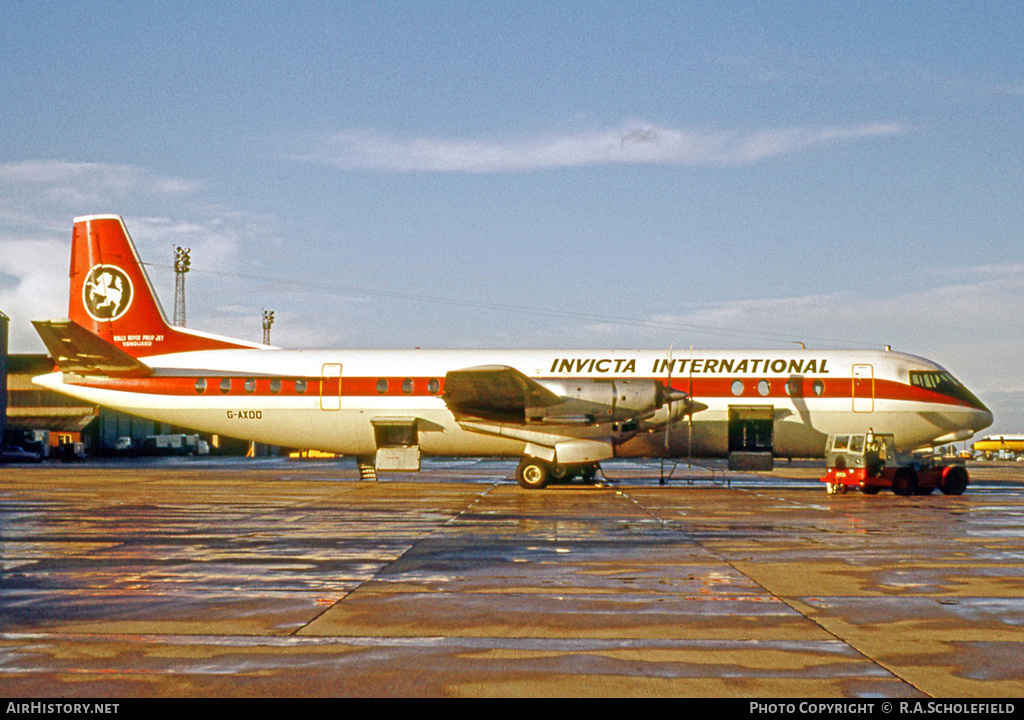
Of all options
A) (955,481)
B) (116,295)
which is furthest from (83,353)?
(955,481)

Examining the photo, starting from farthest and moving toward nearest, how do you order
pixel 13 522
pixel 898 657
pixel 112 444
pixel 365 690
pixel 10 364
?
1. pixel 112 444
2. pixel 10 364
3. pixel 13 522
4. pixel 898 657
5. pixel 365 690

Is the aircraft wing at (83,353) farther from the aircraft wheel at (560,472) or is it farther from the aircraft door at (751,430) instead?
the aircraft door at (751,430)

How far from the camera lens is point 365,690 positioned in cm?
602

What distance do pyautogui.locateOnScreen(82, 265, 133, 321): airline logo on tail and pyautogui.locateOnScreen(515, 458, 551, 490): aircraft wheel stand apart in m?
15.1

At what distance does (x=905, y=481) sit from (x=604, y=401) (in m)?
9.12

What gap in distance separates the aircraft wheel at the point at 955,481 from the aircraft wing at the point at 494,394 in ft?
38.1

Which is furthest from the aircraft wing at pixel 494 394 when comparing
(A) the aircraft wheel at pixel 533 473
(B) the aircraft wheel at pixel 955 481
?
(B) the aircraft wheel at pixel 955 481

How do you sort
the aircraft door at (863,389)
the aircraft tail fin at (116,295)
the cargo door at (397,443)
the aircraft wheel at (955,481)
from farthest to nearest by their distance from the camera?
the aircraft tail fin at (116,295) → the aircraft door at (863,389) → the cargo door at (397,443) → the aircraft wheel at (955,481)

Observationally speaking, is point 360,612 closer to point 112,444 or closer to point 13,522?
point 13,522

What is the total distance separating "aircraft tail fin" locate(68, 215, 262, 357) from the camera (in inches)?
1244

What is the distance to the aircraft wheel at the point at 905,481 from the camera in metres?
26.9

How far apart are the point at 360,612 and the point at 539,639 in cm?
203

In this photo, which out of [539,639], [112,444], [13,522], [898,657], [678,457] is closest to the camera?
[898,657]

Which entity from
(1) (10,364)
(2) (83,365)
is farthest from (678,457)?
(1) (10,364)
